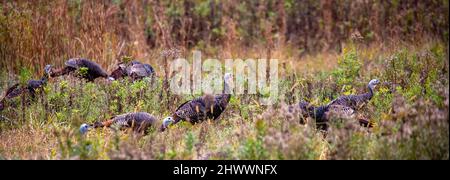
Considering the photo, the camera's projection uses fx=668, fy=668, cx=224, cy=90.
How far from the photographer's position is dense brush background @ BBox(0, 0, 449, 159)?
4.98 m

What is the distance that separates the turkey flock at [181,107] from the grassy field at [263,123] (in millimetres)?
104

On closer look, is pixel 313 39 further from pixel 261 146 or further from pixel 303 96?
pixel 261 146

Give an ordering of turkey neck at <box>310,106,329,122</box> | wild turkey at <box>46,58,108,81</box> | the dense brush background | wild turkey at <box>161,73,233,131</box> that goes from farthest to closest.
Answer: wild turkey at <box>46,58,108,81</box>
wild turkey at <box>161,73,233,131</box>
turkey neck at <box>310,106,329,122</box>
the dense brush background

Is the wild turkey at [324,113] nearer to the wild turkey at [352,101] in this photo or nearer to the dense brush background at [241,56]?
the dense brush background at [241,56]

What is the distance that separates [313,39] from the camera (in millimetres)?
13984

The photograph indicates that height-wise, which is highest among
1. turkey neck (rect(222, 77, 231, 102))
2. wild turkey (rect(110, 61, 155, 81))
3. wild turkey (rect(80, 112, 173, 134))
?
wild turkey (rect(110, 61, 155, 81))

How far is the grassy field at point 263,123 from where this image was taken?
4.88 m

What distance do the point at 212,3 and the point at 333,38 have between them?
8.47 feet

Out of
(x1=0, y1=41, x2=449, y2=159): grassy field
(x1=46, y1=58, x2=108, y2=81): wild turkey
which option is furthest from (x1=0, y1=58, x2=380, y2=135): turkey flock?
(x1=0, y1=41, x2=449, y2=159): grassy field

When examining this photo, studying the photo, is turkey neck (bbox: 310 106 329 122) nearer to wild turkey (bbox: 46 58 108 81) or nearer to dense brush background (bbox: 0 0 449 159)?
dense brush background (bbox: 0 0 449 159)

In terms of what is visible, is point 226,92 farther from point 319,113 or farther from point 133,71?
point 133,71

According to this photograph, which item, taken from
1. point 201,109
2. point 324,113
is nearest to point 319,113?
point 324,113

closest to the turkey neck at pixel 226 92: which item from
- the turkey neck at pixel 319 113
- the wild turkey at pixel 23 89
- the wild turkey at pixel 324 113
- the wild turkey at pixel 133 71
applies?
A: the wild turkey at pixel 324 113

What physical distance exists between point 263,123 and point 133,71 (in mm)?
3750
